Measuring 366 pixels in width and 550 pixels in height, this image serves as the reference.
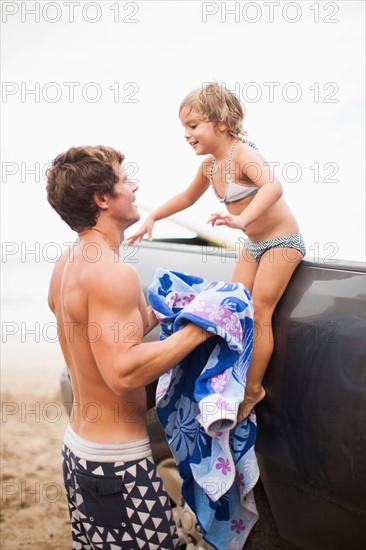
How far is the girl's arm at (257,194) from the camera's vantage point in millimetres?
2023

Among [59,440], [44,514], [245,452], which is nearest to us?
[245,452]

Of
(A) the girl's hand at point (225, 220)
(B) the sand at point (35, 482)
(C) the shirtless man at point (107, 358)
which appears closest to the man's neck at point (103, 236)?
(C) the shirtless man at point (107, 358)

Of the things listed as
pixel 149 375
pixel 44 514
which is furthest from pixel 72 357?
pixel 44 514

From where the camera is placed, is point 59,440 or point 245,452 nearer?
point 245,452

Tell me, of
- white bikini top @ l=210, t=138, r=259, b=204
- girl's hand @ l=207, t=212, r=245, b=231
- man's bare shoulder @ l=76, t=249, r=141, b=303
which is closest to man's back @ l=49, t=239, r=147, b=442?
man's bare shoulder @ l=76, t=249, r=141, b=303

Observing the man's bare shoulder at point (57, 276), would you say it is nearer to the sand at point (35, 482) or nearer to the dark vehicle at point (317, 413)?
the dark vehicle at point (317, 413)

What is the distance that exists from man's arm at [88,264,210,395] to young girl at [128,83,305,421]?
28 centimetres

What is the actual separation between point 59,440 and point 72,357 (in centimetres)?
315

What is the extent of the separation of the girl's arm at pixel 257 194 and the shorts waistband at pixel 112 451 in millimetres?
714

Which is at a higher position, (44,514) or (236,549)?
(236,549)

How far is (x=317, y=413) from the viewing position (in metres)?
1.93

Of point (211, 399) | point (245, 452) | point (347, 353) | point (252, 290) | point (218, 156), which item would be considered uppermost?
point (218, 156)

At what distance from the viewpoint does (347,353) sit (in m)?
1.85

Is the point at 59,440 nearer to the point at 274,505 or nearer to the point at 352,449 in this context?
the point at 274,505
